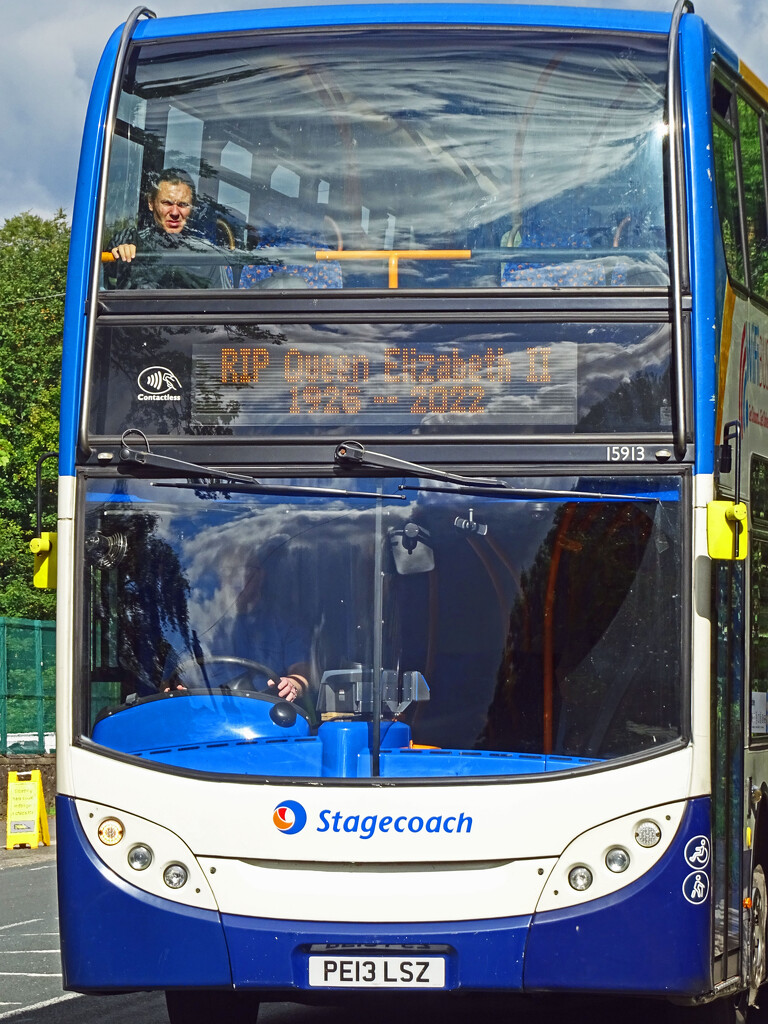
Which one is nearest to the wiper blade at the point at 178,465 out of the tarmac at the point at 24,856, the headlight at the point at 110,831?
the headlight at the point at 110,831

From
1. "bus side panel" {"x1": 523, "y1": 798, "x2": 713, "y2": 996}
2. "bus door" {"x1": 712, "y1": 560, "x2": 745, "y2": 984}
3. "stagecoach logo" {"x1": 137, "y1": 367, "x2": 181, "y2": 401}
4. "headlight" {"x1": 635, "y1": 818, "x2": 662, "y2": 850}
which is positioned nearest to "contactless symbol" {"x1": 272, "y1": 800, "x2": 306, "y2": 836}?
"bus side panel" {"x1": 523, "y1": 798, "x2": 713, "y2": 996}

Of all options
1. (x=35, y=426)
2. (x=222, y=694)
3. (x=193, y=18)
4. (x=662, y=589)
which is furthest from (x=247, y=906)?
(x=35, y=426)

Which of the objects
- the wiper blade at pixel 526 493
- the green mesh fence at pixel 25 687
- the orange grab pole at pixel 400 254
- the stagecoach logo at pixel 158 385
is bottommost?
the green mesh fence at pixel 25 687

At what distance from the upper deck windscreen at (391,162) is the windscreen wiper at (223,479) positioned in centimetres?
78

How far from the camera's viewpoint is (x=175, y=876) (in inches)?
295

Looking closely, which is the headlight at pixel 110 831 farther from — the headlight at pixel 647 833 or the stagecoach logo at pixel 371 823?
the headlight at pixel 647 833

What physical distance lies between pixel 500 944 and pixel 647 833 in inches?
28.5

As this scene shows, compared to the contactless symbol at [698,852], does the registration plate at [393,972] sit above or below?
below

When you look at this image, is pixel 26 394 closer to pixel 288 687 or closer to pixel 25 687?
pixel 25 687

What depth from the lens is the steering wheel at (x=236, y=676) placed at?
7.64 metres

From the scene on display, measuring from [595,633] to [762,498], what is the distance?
1.62m

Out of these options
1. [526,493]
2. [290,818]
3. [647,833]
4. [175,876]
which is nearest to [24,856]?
[175,876]

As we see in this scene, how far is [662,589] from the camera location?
7504 mm

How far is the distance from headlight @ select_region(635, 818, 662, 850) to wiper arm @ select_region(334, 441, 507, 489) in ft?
4.85
